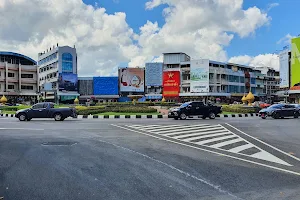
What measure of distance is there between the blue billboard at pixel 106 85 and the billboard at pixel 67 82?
21.0 ft

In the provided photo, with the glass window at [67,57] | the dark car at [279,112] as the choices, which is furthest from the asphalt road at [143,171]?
the glass window at [67,57]

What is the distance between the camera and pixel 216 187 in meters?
5.65

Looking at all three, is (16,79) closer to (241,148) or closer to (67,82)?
(67,82)

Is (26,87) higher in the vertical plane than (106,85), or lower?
lower

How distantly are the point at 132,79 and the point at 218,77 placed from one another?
80.0ft

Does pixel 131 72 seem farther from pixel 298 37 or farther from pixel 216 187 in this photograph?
Result: pixel 216 187

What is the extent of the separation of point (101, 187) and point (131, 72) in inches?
3136

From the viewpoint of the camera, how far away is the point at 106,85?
85.2m

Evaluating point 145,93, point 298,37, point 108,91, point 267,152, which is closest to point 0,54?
point 108,91

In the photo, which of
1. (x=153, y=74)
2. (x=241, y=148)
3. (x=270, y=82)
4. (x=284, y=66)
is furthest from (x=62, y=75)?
(x=241, y=148)

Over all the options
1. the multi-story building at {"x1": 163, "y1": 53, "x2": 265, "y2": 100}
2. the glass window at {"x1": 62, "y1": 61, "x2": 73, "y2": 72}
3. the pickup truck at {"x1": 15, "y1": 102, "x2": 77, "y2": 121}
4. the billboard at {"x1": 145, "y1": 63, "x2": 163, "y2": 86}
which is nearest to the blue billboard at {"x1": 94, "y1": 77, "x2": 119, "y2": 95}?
the glass window at {"x1": 62, "y1": 61, "x2": 73, "y2": 72}

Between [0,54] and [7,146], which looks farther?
[0,54]

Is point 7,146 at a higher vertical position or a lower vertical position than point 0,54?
lower

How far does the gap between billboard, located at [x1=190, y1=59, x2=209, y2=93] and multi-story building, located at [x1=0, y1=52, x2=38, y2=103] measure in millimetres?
43399
